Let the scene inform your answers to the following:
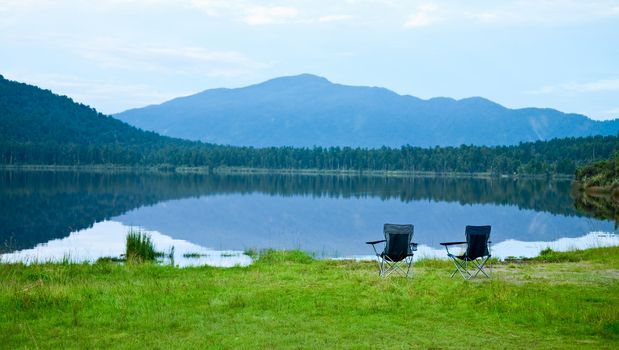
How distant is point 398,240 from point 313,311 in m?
3.96

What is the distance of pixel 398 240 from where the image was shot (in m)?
13.3

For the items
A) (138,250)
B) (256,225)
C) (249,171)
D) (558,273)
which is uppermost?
(558,273)

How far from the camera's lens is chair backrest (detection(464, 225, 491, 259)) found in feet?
43.2

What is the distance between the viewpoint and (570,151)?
149m

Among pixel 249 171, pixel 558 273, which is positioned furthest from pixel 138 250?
pixel 249 171

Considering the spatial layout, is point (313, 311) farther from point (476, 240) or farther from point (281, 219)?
point (281, 219)

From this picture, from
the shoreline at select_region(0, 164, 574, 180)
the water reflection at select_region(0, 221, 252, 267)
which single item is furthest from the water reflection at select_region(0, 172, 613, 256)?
the shoreline at select_region(0, 164, 574, 180)

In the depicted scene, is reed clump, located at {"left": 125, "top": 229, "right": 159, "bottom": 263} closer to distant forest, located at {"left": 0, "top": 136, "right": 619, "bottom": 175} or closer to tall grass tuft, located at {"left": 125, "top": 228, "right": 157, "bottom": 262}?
tall grass tuft, located at {"left": 125, "top": 228, "right": 157, "bottom": 262}

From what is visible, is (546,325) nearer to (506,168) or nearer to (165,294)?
(165,294)

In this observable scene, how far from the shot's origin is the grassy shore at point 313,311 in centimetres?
827

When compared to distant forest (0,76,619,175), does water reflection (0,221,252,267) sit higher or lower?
lower

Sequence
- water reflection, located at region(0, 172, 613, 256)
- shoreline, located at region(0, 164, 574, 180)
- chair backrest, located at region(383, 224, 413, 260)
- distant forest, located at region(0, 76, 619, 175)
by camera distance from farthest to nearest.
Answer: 1. shoreline, located at region(0, 164, 574, 180)
2. distant forest, located at region(0, 76, 619, 175)
3. water reflection, located at region(0, 172, 613, 256)
4. chair backrest, located at region(383, 224, 413, 260)

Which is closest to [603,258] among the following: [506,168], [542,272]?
[542,272]

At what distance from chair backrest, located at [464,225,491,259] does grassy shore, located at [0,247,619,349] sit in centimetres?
69
